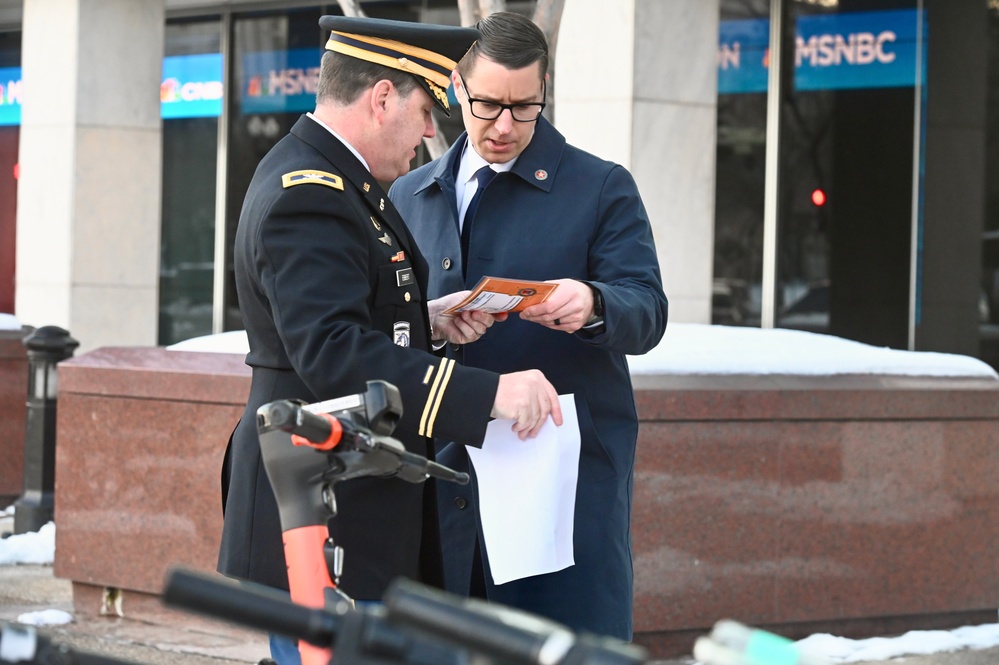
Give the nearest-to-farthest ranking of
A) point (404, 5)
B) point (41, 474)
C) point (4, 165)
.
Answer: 1. point (41, 474)
2. point (404, 5)
3. point (4, 165)

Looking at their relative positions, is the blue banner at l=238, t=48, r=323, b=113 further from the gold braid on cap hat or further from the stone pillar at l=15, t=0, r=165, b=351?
the gold braid on cap hat

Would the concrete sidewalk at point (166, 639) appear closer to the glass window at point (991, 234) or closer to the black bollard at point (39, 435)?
the black bollard at point (39, 435)

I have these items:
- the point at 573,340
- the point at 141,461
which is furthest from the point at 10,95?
the point at 573,340

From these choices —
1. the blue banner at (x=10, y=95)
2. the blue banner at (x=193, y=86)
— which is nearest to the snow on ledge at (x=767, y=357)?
the blue banner at (x=193, y=86)

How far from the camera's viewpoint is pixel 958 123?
40.2 ft

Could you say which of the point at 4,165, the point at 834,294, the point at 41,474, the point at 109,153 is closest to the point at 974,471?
the point at 41,474

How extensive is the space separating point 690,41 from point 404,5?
6.12 metres

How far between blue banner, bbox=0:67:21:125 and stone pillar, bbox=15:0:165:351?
581 cm

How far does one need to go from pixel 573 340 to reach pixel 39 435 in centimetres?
570

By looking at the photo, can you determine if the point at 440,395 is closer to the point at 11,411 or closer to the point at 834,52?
the point at 11,411

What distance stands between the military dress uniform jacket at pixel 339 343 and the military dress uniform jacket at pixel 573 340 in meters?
0.41

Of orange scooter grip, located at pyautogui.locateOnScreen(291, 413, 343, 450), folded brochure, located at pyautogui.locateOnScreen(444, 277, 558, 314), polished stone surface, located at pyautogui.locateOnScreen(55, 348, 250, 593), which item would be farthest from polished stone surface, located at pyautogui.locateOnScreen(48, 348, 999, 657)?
orange scooter grip, located at pyautogui.locateOnScreen(291, 413, 343, 450)

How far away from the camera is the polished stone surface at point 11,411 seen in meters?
9.09

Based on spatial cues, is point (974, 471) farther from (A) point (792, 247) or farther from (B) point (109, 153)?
(B) point (109, 153)
